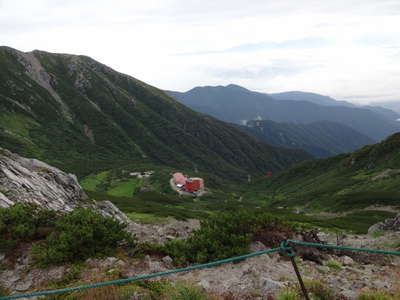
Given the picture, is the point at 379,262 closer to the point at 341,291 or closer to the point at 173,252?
the point at 341,291

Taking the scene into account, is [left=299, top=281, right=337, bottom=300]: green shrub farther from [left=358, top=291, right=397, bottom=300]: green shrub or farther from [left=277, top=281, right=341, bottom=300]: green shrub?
[left=358, top=291, right=397, bottom=300]: green shrub

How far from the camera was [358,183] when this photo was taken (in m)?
79.2

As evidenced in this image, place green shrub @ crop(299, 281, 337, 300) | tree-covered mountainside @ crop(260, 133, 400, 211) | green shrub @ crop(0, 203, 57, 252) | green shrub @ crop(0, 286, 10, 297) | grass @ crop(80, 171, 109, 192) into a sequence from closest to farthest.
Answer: green shrub @ crop(299, 281, 337, 300)
green shrub @ crop(0, 286, 10, 297)
green shrub @ crop(0, 203, 57, 252)
tree-covered mountainside @ crop(260, 133, 400, 211)
grass @ crop(80, 171, 109, 192)

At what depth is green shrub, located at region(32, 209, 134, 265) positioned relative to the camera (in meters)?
9.30

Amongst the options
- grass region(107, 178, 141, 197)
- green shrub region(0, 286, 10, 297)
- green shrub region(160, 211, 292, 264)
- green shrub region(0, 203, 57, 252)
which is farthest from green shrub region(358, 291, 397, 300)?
grass region(107, 178, 141, 197)

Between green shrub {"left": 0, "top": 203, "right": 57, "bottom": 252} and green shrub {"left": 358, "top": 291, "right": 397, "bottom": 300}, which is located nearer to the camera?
green shrub {"left": 358, "top": 291, "right": 397, "bottom": 300}

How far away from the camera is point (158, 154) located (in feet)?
650

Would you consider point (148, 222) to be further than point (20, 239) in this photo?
Yes

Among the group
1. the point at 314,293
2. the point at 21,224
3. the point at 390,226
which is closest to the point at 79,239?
the point at 21,224

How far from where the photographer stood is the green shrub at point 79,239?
9.30 meters

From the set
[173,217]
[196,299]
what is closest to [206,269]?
[196,299]

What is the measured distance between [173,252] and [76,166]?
114 m

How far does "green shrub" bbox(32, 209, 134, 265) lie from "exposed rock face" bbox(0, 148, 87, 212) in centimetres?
714

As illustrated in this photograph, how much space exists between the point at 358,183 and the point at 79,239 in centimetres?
8524
